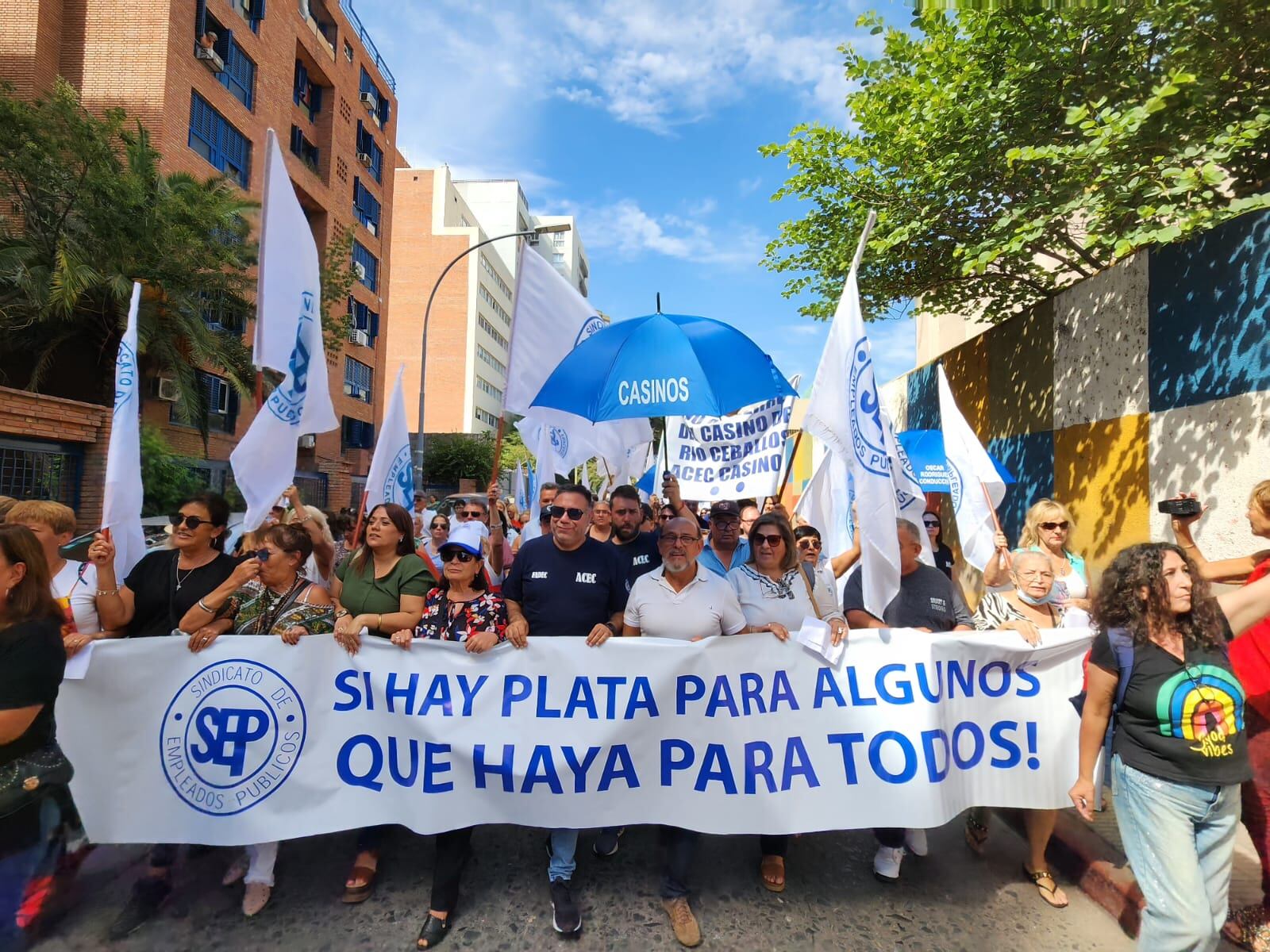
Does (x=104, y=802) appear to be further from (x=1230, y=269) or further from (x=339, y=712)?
(x=1230, y=269)

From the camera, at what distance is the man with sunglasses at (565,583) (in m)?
3.51

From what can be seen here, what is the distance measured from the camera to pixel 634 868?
3.61 m

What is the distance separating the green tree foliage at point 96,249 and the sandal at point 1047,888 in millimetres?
15745

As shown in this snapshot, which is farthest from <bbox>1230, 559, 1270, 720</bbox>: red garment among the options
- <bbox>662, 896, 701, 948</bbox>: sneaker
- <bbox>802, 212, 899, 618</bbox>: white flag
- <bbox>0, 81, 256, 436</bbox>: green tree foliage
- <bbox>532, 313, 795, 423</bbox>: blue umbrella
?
<bbox>0, 81, 256, 436</bbox>: green tree foliage

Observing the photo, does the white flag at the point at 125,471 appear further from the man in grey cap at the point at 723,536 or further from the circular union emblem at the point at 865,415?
the circular union emblem at the point at 865,415

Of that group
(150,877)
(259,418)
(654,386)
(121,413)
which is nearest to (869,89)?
(654,386)

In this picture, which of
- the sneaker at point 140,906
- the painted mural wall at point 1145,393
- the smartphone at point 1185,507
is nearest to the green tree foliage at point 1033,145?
the painted mural wall at point 1145,393

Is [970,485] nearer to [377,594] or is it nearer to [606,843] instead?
[606,843]

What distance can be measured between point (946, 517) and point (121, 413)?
1033 centimetres

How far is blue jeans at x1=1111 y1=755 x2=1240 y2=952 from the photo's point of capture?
2.35 meters

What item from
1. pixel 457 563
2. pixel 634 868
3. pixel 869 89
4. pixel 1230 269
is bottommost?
pixel 634 868

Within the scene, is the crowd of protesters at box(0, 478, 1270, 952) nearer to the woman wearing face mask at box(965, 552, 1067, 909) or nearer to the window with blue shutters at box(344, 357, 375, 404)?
the woman wearing face mask at box(965, 552, 1067, 909)

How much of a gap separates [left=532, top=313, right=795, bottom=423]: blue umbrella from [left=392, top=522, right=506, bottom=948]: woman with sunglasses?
66.0 inches

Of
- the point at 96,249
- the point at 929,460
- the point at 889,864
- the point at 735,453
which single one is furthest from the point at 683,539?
the point at 96,249
